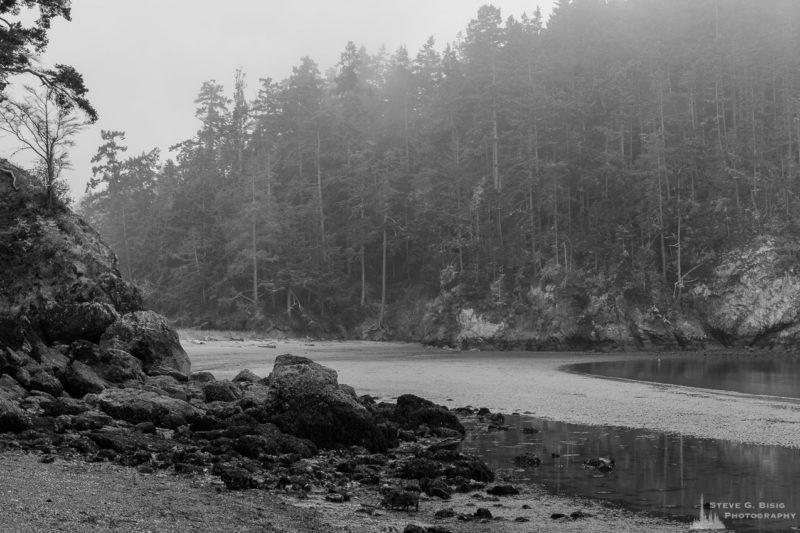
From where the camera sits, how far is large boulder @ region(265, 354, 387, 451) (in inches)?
611

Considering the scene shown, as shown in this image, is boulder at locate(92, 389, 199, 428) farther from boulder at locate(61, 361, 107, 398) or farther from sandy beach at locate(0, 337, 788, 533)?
sandy beach at locate(0, 337, 788, 533)

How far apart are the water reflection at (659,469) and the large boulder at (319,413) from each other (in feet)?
8.77

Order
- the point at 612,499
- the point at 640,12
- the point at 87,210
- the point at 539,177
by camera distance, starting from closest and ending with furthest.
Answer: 1. the point at 612,499
2. the point at 539,177
3. the point at 640,12
4. the point at 87,210

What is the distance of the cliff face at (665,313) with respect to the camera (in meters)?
52.0

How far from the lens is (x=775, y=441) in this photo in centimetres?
1556

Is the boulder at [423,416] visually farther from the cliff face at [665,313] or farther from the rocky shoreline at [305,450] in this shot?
the cliff face at [665,313]

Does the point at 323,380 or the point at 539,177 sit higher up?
the point at 539,177

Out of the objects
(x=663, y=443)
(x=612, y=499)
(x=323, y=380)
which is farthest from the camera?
(x=323, y=380)

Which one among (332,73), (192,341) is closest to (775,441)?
(192,341)

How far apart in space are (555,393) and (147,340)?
15980 millimetres

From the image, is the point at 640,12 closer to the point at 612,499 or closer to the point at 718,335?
the point at 718,335

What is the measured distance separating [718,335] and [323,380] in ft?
154

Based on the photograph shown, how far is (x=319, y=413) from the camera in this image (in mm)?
15820

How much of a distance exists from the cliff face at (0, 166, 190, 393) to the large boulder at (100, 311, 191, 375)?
0.11 ft
